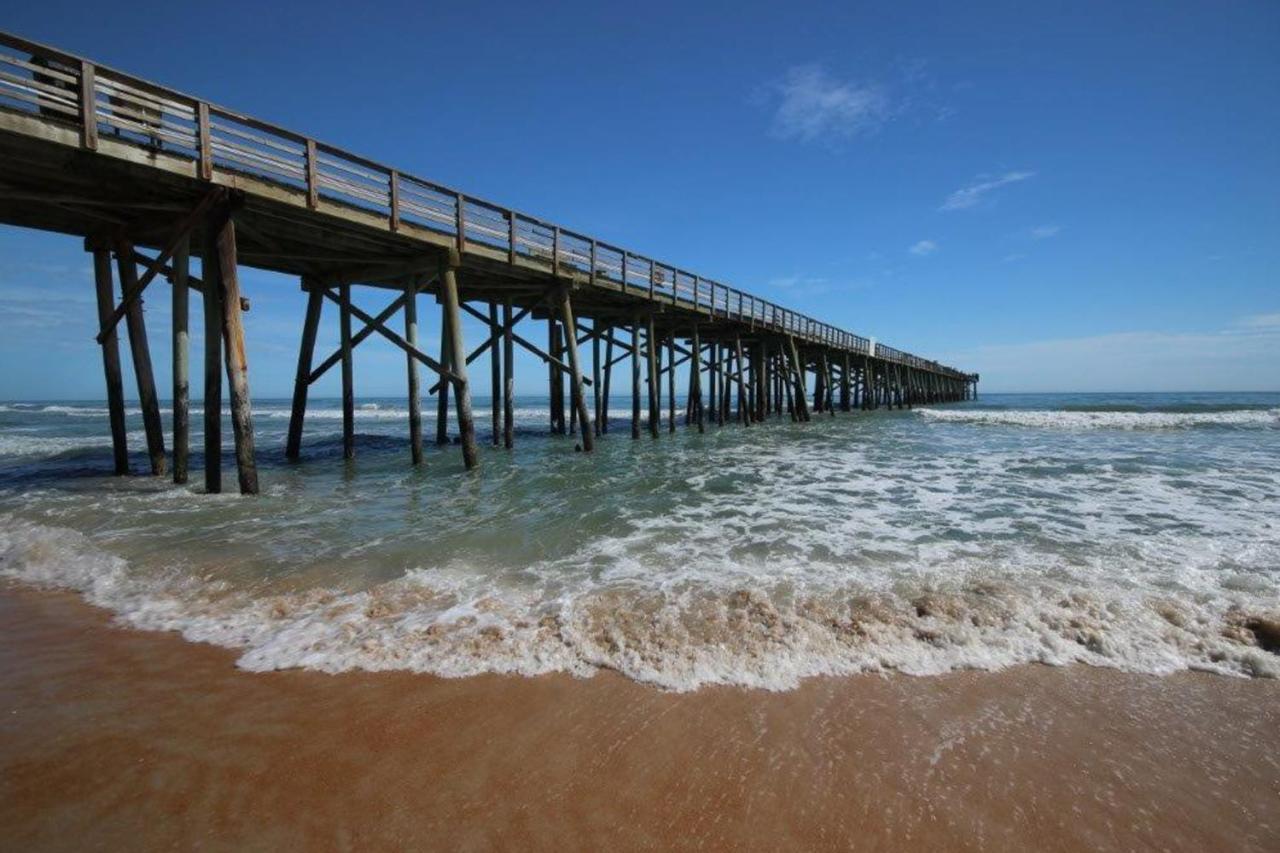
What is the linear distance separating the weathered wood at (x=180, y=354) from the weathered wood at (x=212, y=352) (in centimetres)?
69

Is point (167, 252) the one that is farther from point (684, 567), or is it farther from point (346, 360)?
point (684, 567)

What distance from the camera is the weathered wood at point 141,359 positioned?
9.30 m

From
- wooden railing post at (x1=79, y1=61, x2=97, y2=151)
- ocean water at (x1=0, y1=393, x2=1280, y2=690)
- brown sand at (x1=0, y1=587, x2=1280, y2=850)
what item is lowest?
brown sand at (x1=0, y1=587, x2=1280, y2=850)

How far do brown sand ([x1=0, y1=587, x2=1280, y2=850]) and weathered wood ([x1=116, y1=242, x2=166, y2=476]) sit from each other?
8.19 m

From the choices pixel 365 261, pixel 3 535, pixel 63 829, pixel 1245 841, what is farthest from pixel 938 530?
pixel 365 261

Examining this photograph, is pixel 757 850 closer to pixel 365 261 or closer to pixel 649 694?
pixel 649 694

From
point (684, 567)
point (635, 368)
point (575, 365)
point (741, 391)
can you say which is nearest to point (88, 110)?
point (684, 567)

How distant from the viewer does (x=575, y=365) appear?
45.4ft

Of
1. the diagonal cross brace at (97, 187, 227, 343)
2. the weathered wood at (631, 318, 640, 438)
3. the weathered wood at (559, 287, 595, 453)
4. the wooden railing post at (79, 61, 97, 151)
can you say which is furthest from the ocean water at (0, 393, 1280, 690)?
the weathered wood at (631, 318, 640, 438)

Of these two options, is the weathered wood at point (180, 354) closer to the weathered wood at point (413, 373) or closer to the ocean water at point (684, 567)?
the ocean water at point (684, 567)

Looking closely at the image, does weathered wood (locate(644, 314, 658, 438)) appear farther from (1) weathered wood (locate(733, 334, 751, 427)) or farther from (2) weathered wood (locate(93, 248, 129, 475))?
(2) weathered wood (locate(93, 248, 129, 475))

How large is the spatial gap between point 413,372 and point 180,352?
3.95m

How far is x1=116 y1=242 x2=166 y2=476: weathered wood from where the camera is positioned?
9305 millimetres

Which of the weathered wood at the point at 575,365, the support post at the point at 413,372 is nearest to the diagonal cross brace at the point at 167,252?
the support post at the point at 413,372
